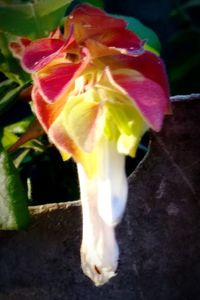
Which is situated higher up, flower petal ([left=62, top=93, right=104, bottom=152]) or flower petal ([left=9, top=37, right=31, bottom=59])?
flower petal ([left=9, top=37, right=31, bottom=59])

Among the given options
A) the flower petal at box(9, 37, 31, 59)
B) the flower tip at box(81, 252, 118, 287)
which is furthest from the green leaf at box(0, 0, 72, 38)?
the flower tip at box(81, 252, 118, 287)

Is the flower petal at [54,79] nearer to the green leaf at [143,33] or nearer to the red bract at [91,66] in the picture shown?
the red bract at [91,66]

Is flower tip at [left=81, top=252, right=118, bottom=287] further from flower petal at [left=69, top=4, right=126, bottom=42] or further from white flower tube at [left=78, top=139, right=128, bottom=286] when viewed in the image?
flower petal at [left=69, top=4, right=126, bottom=42]

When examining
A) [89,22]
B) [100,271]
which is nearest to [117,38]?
[89,22]

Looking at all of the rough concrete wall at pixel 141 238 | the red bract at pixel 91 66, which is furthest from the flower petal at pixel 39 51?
the rough concrete wall at pixel 141 238

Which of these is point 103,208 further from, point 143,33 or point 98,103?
point 143,33

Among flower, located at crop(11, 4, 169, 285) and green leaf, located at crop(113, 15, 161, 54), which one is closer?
flower, located at crop(11, 4, 169, 285)
